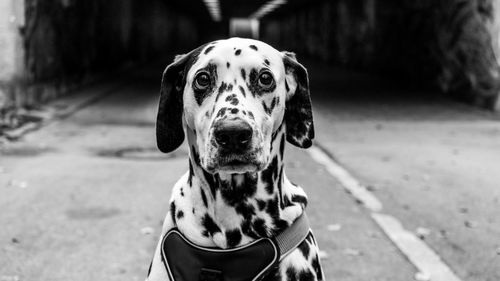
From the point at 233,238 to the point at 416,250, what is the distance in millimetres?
3320

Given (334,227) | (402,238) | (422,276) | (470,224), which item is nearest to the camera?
(422,276)

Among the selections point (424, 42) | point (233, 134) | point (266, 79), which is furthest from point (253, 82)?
point (424, 42)

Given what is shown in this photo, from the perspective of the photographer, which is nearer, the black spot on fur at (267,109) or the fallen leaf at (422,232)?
the black spot on fur at (267,109)

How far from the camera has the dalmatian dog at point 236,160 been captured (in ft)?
8.98

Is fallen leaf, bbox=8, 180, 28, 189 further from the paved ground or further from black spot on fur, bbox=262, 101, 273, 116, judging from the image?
black spot on fur, bbox=262, 101, 273, 116

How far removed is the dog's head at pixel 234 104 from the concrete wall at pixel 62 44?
39.6ft

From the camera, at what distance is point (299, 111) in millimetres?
3145

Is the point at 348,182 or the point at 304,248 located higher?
the point at 304,248

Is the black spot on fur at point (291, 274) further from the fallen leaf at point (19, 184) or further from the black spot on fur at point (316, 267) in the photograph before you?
the fallen leaf at point (19, 184)

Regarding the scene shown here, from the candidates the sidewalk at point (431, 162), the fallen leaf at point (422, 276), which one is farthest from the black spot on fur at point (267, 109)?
the sidewalk at point (431, 162)

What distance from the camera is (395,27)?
2594cm

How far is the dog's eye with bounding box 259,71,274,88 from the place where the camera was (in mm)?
2896

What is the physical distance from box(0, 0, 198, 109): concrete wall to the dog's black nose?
1250 cm

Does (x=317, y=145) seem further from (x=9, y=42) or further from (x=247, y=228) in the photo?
(x=247, y=228)
